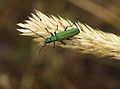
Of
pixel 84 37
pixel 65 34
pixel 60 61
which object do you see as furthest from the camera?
pixel 60 61

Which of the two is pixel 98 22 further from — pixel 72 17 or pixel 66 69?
pixel 66 69

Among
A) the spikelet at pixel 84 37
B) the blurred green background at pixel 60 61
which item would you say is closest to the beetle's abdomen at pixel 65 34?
the spikelet at pixel 84 37

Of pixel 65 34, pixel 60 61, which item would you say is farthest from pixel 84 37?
pixel 60 61

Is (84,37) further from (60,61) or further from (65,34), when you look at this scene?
(60,61)

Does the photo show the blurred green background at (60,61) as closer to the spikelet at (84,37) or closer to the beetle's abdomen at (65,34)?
the beetle's abdomen at (65,34)

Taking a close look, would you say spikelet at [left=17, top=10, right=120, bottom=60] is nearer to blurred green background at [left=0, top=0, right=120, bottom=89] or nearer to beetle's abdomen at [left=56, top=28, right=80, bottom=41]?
beetle's abdomen at [left=56, top=28, right=80, bottom=41]
